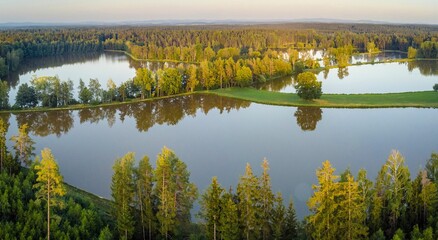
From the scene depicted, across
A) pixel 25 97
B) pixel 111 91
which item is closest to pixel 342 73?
pixel 111 91

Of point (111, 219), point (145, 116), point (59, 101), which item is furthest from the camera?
point (59, 101)

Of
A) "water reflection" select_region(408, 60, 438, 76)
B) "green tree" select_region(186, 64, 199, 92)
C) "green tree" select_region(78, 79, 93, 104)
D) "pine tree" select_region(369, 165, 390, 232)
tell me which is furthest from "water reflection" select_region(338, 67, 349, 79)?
"pine tree" select_region(369, 165, 390, 232)

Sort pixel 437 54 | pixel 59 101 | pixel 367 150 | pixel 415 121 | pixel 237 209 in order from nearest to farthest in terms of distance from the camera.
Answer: pixel 237 209
pixel 367 150
pixel 415 121
pixel 59 101
pixel 437 54

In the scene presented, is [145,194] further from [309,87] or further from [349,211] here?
[309,87]

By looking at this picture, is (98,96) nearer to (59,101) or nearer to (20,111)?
(59,101)

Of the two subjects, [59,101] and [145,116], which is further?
[59,101]

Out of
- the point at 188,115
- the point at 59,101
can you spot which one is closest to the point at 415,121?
the point at 188,115
